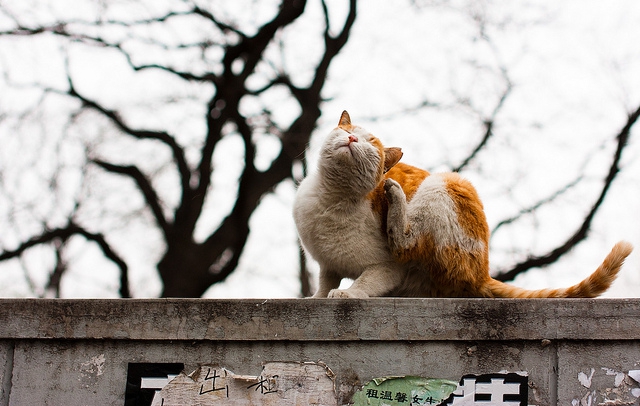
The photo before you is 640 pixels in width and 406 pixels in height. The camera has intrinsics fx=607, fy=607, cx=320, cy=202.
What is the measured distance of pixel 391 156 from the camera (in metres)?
3.02

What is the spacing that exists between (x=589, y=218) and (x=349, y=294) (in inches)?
245

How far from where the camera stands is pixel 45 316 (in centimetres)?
255

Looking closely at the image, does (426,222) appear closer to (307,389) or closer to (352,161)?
(352,161)

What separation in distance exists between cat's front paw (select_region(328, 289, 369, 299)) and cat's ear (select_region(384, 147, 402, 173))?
2.14 ft

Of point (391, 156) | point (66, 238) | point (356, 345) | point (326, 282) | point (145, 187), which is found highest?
point (145, 187)

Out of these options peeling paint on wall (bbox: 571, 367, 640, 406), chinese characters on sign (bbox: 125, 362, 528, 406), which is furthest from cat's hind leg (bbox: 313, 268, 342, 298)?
peeling paint on wall (bbox: 571, 367, 640, 406)

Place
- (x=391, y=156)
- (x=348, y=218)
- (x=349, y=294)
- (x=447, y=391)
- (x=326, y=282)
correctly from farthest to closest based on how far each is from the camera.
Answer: (x=326, y=282)
(x=391, y=156)
(x=348, y=218)
(x=349, y=294)
(x=447, y=391)

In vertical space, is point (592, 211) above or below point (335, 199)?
above

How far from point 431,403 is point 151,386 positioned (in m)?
1.12

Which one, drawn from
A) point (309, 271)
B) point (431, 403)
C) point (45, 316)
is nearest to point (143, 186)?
point (309, 271)

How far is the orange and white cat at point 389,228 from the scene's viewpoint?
9.15 feet

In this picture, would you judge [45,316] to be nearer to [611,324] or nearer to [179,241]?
[611,324]

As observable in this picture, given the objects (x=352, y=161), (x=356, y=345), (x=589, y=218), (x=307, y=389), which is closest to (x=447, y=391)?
(x=356, y=345)

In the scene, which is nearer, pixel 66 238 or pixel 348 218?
pixel 348 218
